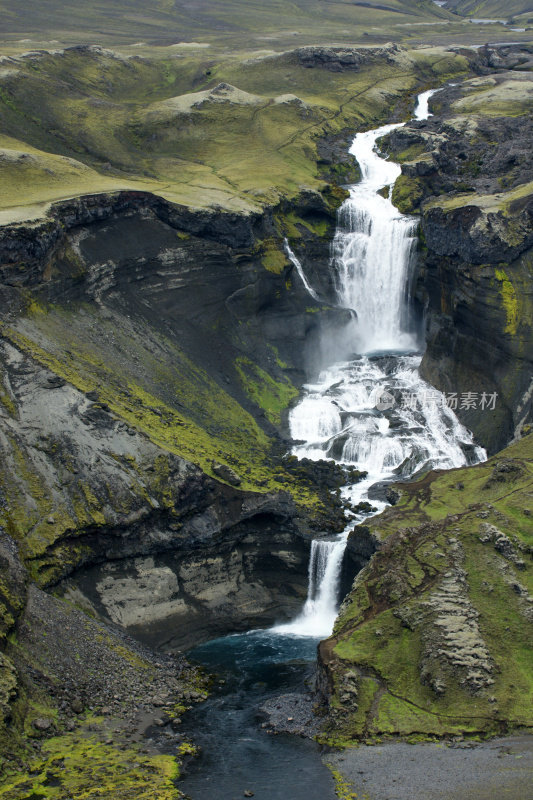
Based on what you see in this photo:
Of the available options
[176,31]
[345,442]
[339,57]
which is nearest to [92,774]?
[345,442]

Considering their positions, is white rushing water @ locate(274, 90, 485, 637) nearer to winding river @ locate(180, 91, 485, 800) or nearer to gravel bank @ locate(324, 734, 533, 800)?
winding river @ locate(180, 91, 485, 800)

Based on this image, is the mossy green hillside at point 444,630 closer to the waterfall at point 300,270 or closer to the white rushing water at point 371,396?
the white rushing water at point 371,396

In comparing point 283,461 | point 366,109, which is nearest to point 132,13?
point 366,109

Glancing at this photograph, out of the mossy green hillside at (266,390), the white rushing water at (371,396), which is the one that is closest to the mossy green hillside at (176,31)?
the white rushing water at (371,396)

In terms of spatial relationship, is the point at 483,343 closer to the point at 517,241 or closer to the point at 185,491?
the point at 517,241

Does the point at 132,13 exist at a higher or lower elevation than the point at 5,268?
higher
